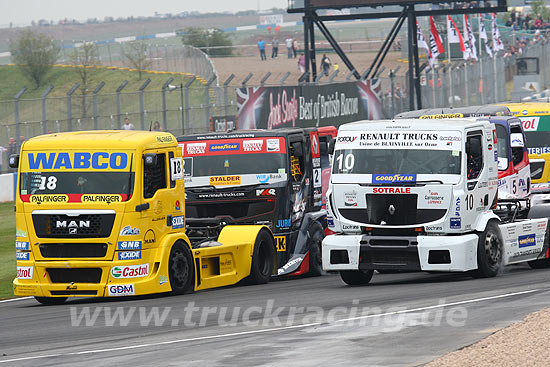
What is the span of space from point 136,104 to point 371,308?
60.0 feet

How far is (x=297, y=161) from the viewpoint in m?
17.6

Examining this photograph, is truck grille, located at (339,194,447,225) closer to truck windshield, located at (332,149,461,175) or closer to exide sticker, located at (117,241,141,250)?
truck windshield, located at (332,149,461,175)

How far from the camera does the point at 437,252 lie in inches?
585

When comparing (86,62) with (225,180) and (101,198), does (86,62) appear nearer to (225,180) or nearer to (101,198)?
(225,180)

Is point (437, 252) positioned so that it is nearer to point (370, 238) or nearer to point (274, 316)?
point (370, 238)

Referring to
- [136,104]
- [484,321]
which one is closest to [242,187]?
[484,321]

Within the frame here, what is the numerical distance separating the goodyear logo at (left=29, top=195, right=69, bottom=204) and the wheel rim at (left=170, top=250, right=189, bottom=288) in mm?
1572

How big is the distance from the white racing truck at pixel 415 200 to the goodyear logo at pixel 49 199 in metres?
→ 3.50

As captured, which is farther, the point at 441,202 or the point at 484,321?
the point at 441,202

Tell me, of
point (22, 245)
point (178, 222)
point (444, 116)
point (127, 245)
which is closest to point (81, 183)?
point (127, 245)

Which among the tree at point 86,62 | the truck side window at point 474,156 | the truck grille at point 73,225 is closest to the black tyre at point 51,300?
the truck grille at point 73,225

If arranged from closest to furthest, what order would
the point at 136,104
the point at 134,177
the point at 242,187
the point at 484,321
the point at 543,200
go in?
the point at 484,321, the point at 134,177, the point at 242,187, the point at 543,200, the point at 136,104

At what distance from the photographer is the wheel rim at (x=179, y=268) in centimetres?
1487

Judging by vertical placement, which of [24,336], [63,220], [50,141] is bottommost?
[24,336]
